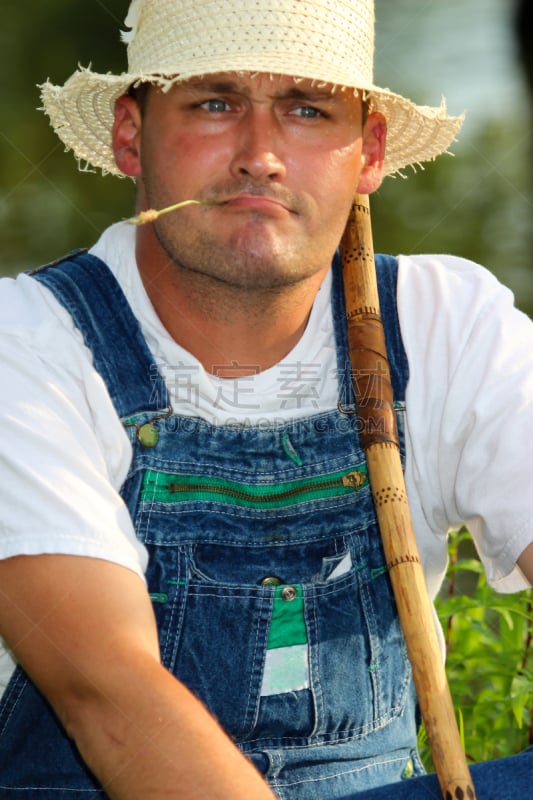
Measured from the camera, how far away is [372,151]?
241 cm

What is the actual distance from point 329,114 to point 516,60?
316 cm

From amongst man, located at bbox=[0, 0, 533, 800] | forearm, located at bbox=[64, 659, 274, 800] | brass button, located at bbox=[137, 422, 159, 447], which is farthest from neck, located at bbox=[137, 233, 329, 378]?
forearm, located at bbox=[64, 659, 274, 800]

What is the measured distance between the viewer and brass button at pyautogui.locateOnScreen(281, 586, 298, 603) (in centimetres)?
206

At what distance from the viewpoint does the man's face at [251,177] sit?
207 centimetres

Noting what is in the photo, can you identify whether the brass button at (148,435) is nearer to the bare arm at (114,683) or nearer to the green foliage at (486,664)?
the bare arm at (114,683)

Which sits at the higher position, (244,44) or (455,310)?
(244,44)

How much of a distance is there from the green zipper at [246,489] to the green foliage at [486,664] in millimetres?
612

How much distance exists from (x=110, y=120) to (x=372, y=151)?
1.86 ft

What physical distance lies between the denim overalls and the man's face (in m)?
0.20

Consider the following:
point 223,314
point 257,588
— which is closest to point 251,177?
point 223,314

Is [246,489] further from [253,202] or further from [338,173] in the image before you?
[338,173]

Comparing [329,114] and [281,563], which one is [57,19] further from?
[281,563]

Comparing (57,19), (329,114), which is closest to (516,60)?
(57,19)

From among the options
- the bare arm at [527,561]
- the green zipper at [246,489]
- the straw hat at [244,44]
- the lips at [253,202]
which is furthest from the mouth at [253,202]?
the bare arm at [527,561]
